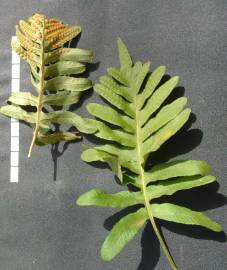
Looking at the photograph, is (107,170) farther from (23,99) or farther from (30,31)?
(30,31)

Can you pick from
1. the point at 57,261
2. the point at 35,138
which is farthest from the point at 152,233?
the point at 35,138

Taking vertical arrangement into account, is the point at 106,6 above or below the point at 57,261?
above

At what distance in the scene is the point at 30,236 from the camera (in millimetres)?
2031

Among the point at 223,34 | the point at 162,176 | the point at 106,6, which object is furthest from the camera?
the point at 106,6

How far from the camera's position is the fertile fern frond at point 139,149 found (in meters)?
1.73

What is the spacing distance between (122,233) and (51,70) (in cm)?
75

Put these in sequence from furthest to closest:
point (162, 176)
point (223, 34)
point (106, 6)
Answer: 1. point (106, 6)
2. point (223, 34)
3. point (162, 176)

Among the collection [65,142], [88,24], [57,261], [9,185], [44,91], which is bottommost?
[57,261]

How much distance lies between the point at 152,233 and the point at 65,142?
53 centimetres

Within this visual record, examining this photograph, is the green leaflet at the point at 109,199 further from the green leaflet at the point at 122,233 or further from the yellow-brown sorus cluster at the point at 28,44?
the yellow-brown sorus cluster at the point at 28,44

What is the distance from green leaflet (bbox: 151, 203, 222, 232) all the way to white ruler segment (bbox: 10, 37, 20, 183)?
672 mm

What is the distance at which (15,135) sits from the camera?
6.98 feet

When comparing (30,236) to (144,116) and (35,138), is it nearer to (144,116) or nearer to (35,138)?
(35,138)

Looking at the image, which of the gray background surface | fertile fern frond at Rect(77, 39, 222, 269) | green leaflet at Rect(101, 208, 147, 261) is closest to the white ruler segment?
the gray background surface
